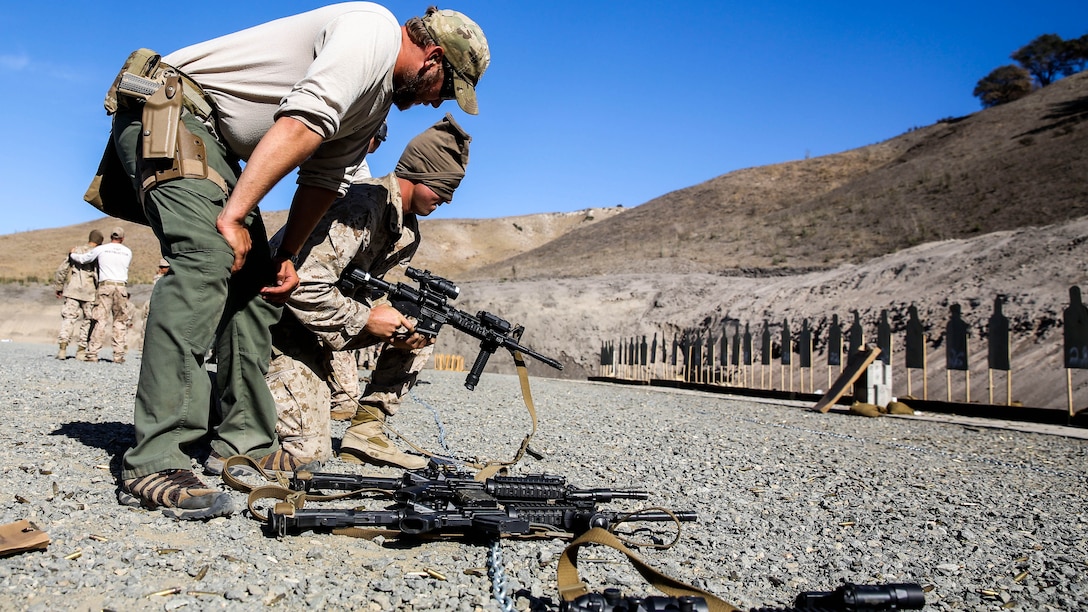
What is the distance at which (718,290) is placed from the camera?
87.8 ft

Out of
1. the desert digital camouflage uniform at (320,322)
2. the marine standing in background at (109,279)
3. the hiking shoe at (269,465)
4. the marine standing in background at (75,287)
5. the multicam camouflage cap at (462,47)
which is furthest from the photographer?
the marine standing in background at (75,287)

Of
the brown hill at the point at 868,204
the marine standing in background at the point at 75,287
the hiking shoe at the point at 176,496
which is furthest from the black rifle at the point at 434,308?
the brown hill at the point at 868,204

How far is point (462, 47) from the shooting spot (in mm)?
2906

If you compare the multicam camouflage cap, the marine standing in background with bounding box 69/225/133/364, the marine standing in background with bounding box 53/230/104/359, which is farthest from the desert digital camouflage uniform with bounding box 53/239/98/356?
the multicam camouflage cap

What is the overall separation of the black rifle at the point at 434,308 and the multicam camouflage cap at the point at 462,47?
115 cm

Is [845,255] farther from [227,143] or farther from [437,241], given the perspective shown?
[437,241]

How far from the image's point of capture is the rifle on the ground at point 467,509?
7.64 ft

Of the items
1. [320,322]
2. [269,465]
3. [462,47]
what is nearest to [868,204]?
[320,322]

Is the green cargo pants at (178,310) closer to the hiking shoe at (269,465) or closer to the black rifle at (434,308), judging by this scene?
the hiking shoe at (269,465)

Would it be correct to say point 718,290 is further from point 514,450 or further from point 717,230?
point 514,450

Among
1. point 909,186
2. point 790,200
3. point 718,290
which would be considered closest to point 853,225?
point 909,186

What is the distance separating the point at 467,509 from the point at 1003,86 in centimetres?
7287

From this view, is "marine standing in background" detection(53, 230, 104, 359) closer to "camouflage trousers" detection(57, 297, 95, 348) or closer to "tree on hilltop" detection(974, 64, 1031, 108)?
"camouflage trousers" detection(57, 297, 95, 348)

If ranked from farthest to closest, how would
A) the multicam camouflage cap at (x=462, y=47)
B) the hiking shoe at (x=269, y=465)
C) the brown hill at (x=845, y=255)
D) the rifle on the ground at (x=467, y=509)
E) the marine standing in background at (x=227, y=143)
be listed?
the brown hill at (x=845, y=255) < the hiking shoe at (x=269, y=465) < the multicam camouflage cap at (x=462, y=47) < the marine standing in background at (x=227, y=143) < the rifle on the ground at (x=467, y=509)
